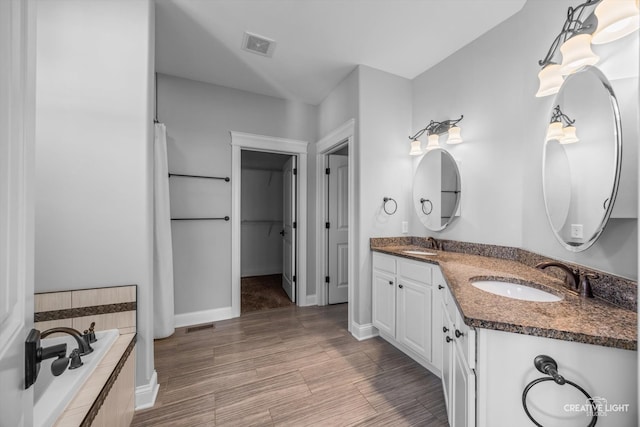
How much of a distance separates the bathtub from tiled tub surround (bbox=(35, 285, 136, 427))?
1.5 inches

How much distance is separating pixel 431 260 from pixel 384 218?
0.84 m

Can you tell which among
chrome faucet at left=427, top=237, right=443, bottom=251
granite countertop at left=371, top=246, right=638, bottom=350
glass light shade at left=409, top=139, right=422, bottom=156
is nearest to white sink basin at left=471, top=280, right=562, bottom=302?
granite countertop at left=371, top=246, right=638, bottom=350

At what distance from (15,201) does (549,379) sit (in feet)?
4.88

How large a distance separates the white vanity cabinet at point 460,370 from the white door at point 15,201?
1.24m

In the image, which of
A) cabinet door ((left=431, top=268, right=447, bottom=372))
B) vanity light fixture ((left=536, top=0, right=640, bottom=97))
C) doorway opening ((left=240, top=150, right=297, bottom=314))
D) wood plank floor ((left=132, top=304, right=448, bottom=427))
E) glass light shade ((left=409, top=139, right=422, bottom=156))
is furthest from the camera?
doorway opening ((left=240, top=150, right=297, bottom=314))

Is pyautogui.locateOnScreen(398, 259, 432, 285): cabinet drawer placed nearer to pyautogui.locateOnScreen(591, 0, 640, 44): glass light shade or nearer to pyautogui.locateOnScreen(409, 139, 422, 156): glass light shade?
pyautogui.locateOnScreen(409, 139, 422, 156): glass light shade

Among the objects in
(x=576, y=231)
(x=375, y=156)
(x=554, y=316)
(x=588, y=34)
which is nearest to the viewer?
(x=554, y=316)

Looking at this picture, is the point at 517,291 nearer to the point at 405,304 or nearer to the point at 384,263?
the point at 405,304

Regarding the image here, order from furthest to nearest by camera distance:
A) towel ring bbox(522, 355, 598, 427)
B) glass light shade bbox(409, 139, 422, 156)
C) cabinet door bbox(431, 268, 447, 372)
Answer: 1. glass light shade bbox(409, 139, 422, 156)
2. cabinet door bbox(431, 268, 447, 372)
3. towel ring bbox(522, 355, 598, 427)

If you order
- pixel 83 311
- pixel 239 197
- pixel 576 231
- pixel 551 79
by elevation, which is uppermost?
pixel 551 79

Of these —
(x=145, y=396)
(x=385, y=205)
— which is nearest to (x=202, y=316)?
(x=145, y=396)

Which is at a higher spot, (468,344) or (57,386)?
(468,344)

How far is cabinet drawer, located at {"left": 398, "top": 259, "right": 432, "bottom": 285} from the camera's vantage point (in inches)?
76.2

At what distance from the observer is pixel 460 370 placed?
1143 millimetres
